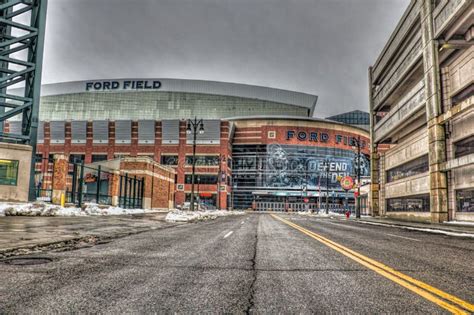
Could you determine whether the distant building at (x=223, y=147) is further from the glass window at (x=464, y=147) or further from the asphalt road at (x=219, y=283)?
the asphalt road at (x=219, y=283)

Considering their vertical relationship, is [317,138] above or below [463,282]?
above

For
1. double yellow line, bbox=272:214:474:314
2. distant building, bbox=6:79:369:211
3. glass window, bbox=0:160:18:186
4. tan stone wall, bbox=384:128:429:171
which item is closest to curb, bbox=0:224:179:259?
double yellow line, bbox=272:214:474:314

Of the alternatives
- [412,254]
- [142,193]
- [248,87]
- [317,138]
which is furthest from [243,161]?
[412,254]

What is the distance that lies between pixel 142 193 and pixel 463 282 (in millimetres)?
37315

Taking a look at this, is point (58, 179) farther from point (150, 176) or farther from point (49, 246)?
point (49, 246)

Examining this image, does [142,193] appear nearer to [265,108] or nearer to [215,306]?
[215,306]

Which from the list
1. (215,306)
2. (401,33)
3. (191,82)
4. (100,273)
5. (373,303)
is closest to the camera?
(215,306)

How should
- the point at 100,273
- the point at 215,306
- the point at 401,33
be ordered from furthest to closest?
the point at 401,33, the point at 100,273, the point at 215,306

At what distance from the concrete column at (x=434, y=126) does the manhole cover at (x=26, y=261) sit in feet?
91.7

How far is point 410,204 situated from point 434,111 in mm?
11667

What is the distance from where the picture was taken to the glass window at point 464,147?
981 inches

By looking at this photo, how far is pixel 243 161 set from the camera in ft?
277

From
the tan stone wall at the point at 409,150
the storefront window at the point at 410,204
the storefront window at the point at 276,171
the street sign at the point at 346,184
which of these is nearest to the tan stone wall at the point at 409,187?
the storefront window at the point at 410,204

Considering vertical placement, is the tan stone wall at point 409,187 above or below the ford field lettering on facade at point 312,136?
below
